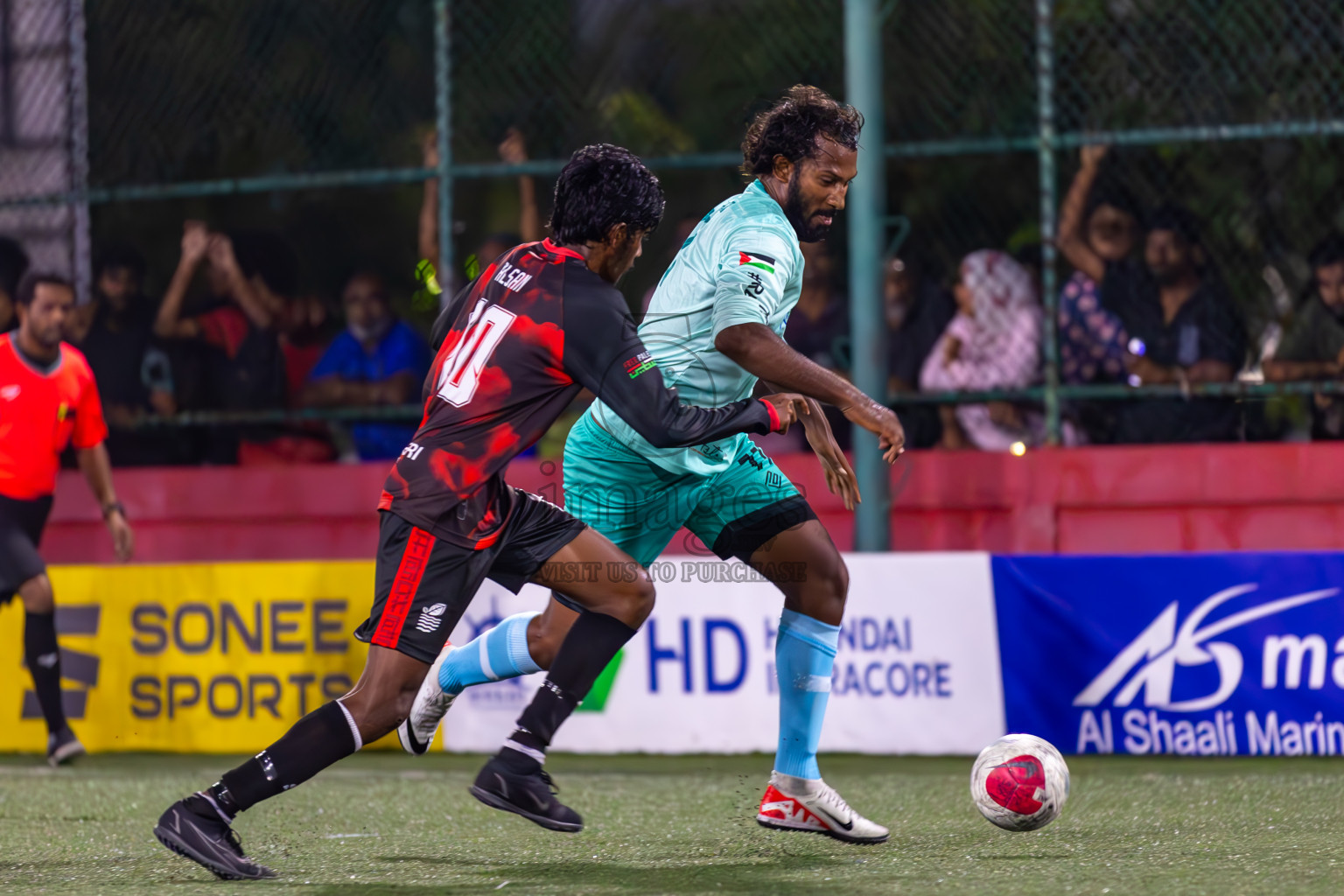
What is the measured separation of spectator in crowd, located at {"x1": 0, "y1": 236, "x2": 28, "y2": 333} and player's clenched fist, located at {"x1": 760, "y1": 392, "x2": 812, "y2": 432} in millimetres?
7529

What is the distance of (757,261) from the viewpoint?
15.8 ft

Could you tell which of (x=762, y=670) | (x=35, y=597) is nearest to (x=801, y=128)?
(x=762, y=670)

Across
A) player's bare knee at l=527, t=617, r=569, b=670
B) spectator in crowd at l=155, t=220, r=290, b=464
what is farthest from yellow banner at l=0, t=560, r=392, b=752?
player's bare knee at l=527, t=617, r=569, b=670

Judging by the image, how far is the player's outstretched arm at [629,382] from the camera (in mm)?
4344

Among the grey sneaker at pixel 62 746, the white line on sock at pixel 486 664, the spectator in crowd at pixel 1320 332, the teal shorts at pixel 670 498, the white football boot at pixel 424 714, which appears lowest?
the grey sneaker at pixel 62 746

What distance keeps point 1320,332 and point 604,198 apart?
515cm

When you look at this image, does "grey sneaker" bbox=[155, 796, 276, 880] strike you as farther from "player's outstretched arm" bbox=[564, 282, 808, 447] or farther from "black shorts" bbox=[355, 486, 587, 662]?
"player's outstretched arm" bbox=[564, 282, 808, 447]

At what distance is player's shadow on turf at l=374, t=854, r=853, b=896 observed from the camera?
438 cm

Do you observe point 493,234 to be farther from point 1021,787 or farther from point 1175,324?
point 1021,787

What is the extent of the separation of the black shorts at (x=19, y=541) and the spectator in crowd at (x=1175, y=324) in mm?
5389

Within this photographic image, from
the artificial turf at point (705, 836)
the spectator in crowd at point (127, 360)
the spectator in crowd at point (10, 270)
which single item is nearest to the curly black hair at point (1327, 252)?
the artificial turf at point (705, 836)

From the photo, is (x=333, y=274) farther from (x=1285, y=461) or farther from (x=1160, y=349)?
(x=1285, y=461)

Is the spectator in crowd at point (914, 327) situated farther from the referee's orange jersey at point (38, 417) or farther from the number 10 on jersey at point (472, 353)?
the number 10 on jersey at point (472, 353)

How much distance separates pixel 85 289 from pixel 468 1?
9.75 ft
